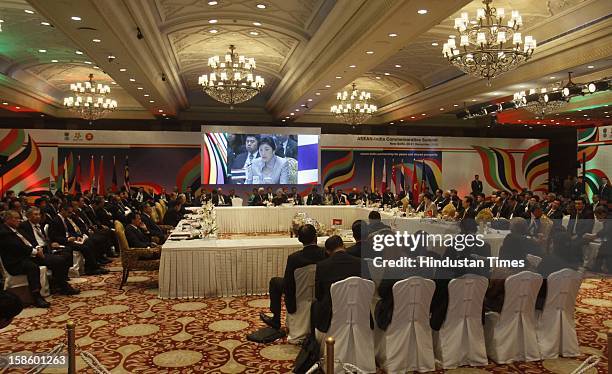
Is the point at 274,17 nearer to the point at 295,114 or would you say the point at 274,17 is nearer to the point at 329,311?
the point at 329,311

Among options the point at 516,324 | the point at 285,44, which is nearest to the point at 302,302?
the point at 516,324

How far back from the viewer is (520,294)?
4.22 meters

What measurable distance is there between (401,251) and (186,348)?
226 centimetres

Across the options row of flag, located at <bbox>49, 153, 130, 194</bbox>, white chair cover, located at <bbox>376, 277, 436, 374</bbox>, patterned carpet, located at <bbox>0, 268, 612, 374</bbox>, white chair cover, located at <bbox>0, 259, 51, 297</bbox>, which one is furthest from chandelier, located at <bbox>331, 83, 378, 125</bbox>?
white chair cover, located at <bbox>376, 277, 436, 374</bbox>

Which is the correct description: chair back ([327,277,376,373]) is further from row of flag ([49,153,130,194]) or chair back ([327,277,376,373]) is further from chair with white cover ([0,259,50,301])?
row of flag ([49,153,130,194])

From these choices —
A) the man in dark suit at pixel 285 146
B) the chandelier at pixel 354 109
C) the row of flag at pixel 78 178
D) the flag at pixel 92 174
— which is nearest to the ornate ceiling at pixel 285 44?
the chandelier at pixel 354 109

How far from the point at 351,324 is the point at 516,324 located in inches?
58.7

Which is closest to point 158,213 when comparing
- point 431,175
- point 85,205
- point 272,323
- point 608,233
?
point 85,205

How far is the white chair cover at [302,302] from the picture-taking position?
4.63m

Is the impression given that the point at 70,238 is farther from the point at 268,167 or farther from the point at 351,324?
the point at 268,167

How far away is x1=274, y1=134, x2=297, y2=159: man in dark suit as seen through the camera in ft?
53.7

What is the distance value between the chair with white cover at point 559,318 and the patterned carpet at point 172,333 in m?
0.11

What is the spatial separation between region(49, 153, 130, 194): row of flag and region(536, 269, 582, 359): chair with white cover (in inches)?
546

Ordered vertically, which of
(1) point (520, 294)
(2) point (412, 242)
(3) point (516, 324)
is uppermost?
(2) point (412, 242)
